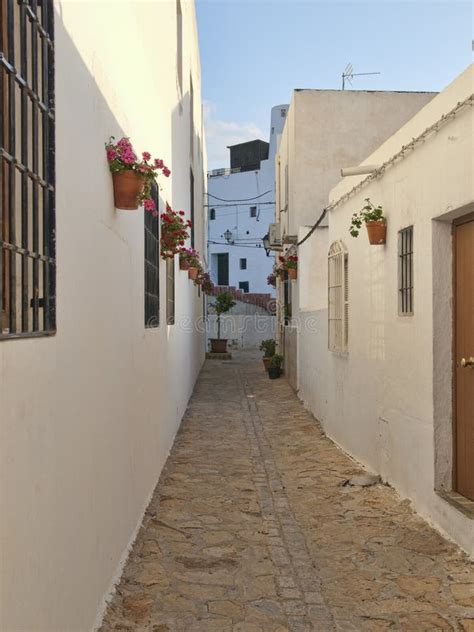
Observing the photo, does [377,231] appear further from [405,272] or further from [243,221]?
[243,221]

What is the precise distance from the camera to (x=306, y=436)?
9.64 metres

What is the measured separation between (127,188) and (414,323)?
9.45 ft

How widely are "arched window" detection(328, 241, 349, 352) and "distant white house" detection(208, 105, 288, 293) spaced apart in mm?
32141

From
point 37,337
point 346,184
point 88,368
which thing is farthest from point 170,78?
point 37,337

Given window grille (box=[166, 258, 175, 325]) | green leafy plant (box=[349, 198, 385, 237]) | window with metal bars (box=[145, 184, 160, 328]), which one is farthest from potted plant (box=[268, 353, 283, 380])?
window with metal bars (box=[145, 184, 160, 328])

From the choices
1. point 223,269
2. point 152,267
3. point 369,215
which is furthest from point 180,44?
point 223,269

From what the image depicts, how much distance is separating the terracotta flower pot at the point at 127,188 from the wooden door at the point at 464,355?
2526mm

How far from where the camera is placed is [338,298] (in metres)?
9.04

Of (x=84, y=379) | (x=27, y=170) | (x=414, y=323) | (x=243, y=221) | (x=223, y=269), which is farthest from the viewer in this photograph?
(x=223, y=269)

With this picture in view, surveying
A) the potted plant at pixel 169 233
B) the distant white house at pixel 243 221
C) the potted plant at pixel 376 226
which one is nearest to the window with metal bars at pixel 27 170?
the potted plant at pixel 376 226

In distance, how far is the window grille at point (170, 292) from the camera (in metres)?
8.65

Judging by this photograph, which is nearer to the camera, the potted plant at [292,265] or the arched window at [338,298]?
the arched window at [338,298]

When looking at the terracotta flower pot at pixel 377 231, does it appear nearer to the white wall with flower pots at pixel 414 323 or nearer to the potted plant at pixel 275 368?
the white wall with flower pots at pixel 414 323

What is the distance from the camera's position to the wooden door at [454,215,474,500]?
4863 millimetres
